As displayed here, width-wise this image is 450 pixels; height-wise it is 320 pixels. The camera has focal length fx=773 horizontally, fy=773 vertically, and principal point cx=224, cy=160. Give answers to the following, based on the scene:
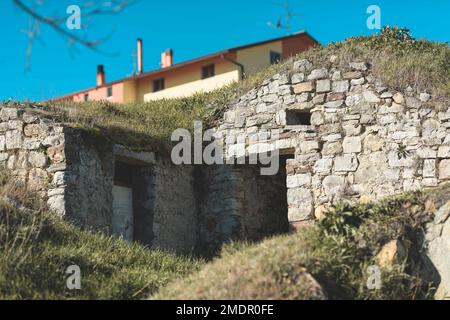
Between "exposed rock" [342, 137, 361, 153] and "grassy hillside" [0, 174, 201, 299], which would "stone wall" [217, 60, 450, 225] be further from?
"grassy hillside" [0, 174, 201, 299]

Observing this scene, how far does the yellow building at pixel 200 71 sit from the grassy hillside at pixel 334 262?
20379mm

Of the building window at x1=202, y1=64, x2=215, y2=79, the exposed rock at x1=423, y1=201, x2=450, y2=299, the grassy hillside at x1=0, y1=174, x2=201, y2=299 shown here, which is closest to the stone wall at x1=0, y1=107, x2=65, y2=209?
the grassy hillside at x1=0, y1=174, x2=201, y2=299

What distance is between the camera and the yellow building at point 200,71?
3081cm

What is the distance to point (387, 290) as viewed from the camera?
7.86 meters

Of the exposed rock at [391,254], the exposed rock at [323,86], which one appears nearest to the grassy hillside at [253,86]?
the exposed rock at [323,86]

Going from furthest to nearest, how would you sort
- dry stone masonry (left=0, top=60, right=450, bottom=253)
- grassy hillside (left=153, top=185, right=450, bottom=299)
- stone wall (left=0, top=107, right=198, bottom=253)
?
1. dry stone masonry (left=0, top=60, right=450, bottom=253)
2. stone wall (left=0, top=107, right=198, bottom=253)
3. grassy hillside (left=153, top=185, right=450, bottom=299)

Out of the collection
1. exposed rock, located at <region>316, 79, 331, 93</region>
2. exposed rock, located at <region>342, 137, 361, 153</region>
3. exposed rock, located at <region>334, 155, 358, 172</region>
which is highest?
exposed rock, located at <region>316, 79, 331, 93</region>

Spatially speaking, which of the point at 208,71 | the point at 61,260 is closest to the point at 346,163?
the point at 61,260

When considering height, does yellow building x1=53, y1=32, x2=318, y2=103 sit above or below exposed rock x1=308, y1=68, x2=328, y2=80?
above

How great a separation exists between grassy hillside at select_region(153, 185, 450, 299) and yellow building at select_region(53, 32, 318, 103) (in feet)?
66.9

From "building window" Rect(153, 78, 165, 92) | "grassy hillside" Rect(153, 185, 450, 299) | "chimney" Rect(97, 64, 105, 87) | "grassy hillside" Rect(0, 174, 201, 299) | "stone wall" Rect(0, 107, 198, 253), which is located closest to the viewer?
"grassy hillside" Rect(153, 185, 450, 299)

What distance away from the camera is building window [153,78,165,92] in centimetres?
3322

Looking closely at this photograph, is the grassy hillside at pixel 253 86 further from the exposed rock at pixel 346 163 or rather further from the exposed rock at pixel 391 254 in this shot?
the exposed rock at pixel 391 254

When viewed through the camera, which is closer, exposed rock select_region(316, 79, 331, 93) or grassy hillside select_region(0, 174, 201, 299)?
grassy hillside select_region(0, 174, 201, 299)
